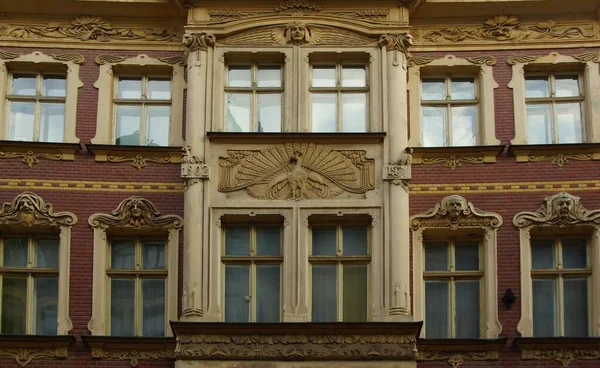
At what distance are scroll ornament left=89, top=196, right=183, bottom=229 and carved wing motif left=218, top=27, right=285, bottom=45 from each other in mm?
3343

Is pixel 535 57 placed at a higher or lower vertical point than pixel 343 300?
higher

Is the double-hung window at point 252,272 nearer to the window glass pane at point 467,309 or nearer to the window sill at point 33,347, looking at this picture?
the window sill at point 33,347

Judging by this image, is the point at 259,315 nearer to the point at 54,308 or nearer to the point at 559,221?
the point at 54,308

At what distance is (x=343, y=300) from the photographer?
76.9ft

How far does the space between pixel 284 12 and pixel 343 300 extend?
17.8 feet

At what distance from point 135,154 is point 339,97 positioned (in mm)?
3820

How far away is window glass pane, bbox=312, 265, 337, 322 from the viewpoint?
76.7 feet

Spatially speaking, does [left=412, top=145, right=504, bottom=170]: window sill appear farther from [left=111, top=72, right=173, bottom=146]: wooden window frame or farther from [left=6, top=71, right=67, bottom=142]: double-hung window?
[left=6, top=71, right=67, bottom=142]: double-hung window

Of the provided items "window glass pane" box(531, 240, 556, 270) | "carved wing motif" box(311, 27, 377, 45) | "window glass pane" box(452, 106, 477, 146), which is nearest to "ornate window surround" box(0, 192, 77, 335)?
"carved wing motif" box(311, 27, 377, 45)

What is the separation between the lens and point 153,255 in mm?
24250

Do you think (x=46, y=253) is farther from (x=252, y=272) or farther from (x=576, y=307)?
(x=576, y=307)

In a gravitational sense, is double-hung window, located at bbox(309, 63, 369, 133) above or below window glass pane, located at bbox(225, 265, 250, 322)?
above

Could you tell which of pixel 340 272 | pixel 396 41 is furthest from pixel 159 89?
pixel 340 272

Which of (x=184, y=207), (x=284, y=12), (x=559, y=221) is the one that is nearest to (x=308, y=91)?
(x=284, y=12)
